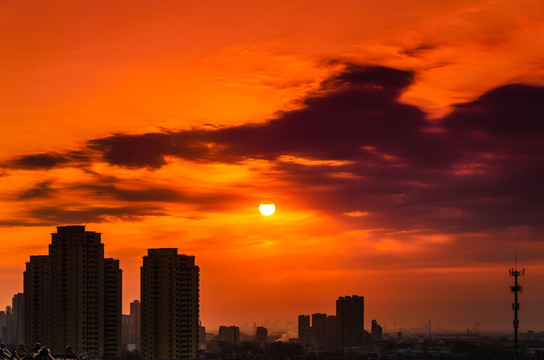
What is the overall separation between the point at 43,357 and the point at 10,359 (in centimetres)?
1085

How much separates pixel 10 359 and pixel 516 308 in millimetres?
74495

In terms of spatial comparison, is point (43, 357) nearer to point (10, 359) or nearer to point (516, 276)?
point (10, 359)

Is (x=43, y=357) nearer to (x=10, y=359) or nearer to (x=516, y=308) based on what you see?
(x=10, y=359)

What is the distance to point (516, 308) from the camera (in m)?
123

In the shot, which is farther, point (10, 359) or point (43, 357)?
point (10, 359)

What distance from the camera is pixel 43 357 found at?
2320 inches

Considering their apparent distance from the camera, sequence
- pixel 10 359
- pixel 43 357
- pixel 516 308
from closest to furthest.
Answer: pixel 43 357
pixel 10 359
pixel 516 308

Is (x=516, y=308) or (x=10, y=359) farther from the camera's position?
(x=516, y=308)

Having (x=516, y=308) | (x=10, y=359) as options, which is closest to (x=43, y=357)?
(x=10, y=359)

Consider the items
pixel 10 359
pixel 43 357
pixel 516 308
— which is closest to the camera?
pixel 43 357

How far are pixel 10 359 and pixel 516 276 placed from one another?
78.3 metres

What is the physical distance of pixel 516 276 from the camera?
416ft
